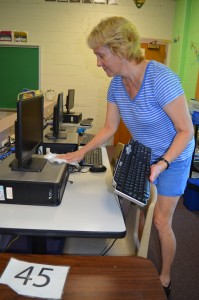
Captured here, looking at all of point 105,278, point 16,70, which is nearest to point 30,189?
point 105,278

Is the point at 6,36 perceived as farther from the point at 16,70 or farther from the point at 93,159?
the point at 93,159

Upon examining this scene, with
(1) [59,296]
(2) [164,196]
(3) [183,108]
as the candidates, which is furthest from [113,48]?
(1) [59,296]

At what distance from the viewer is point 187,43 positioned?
175 inches

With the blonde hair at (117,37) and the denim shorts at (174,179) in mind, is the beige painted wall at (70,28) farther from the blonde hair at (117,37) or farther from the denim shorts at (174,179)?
the denim shorts at (174,179)

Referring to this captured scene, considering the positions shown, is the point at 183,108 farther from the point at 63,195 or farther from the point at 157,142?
the point at 63,195

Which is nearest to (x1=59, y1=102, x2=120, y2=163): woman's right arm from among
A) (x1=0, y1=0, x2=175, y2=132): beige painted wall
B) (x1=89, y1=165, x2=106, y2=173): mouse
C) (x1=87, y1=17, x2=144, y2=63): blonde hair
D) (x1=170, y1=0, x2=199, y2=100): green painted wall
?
(x1=89, y1=165, x2=106, y2=173): mouse

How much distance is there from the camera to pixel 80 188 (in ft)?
4.60

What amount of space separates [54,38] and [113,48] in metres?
4.15

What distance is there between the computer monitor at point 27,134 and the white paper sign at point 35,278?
20.5 inches

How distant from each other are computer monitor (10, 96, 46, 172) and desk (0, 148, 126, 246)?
0.64 ft

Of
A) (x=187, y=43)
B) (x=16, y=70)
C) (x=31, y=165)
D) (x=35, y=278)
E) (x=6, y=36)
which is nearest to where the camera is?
(x=35, y=278)

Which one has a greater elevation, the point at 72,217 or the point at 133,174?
the point at 133,174

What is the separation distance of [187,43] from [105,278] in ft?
14.7

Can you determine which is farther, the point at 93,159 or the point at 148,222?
the point at 93,159
